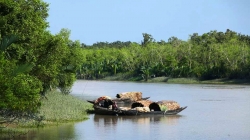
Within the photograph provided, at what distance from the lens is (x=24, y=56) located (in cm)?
2477

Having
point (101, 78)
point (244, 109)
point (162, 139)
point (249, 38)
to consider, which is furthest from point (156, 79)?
point (162, 139)

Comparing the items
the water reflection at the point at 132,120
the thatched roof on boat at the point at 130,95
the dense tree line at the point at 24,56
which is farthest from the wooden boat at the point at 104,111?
the thatched roof on boat at the point at 130,95

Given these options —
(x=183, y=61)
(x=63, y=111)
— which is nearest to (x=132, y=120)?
(x=63, y=111)

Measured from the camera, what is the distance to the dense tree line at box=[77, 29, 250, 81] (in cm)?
8244

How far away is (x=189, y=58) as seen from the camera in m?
91.8

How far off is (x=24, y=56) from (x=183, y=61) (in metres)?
69.8

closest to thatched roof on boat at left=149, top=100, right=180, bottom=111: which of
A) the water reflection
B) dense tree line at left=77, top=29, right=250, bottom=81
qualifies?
the water reflection

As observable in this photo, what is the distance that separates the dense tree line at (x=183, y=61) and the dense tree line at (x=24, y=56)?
55688 millimetres

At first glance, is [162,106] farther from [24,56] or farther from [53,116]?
[24,56]

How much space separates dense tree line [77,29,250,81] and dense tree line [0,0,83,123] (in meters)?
55.7

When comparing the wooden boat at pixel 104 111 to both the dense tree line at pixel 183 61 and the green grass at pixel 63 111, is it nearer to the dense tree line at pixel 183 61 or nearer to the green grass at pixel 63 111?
the green grass at pixel 63 111

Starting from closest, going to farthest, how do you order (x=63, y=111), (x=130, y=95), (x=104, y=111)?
(x=63, y=111)
(x=104, y=111)
(x=130, y=95)

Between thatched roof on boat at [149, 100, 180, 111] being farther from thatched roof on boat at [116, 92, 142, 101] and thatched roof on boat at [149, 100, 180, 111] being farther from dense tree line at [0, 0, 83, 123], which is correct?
thatched roof on boat at [116, 92, 142, 101]

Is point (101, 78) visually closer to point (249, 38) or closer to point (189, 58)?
point (189, 58)
